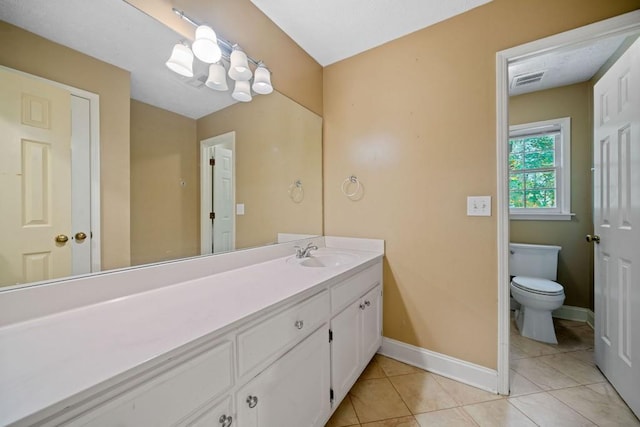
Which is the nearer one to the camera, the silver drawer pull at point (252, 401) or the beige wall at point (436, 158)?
the silver drawer pull at point (252, 401)

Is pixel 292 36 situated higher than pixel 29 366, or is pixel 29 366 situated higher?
pixel 292 36

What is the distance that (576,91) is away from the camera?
7.64 ft

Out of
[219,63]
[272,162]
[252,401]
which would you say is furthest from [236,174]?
[252,401]

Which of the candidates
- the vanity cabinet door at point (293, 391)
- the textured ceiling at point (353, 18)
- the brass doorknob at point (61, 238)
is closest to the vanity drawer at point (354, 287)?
the vanity cabinet door at point (293, 391)

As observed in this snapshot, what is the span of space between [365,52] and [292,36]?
1.84 ft

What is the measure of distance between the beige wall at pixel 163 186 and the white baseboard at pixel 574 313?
3.26 m

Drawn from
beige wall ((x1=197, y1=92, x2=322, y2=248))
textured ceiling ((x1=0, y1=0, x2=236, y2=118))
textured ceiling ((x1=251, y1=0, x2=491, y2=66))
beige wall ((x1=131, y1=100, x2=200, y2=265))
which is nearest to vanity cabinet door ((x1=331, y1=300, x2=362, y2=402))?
beige wall ((x1=197, y1=92, x2=322, y2=248))

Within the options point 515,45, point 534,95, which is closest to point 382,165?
point 515,45

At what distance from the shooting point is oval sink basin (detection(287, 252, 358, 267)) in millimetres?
1592

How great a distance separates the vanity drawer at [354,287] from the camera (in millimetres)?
1207

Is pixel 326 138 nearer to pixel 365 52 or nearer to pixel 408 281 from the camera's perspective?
pixel 365 52

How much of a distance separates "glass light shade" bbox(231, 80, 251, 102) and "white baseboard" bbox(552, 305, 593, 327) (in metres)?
3.34

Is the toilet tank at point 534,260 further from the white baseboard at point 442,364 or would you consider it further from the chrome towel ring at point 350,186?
the chrome towel ring at point 350,186

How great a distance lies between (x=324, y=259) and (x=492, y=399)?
1.24m
